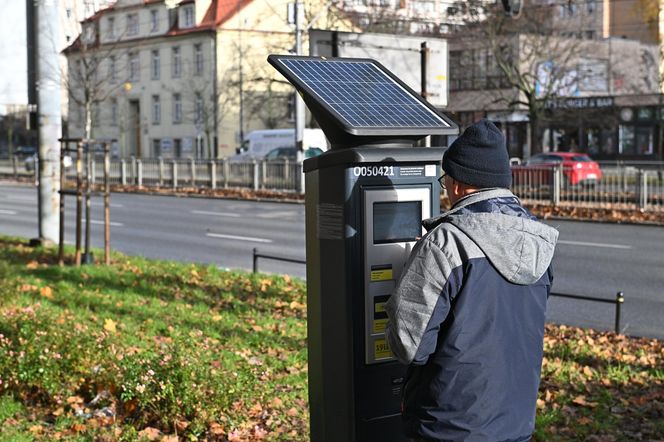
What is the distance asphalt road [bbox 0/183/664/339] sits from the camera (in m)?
10.5

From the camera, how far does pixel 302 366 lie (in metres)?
6.94

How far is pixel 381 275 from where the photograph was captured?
135 inches

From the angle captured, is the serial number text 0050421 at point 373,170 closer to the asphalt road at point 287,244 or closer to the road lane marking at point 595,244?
the asphalt road at point 287,244

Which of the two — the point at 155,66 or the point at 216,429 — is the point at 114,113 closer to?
the point at 155,66

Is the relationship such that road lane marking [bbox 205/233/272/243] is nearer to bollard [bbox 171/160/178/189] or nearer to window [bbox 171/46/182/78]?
bollard [bbox 171/160/178/189]

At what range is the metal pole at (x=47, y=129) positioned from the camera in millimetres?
13375

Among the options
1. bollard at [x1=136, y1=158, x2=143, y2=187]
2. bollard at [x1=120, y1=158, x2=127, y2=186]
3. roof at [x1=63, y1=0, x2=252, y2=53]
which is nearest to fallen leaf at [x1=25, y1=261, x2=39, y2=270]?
bollard at [x1=136, y1=158, x2=143, y2=187]

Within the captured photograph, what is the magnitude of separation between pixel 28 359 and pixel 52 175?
8.06m

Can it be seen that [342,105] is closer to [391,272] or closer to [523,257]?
[391,272]

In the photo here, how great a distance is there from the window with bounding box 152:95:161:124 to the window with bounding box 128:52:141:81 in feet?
7.96

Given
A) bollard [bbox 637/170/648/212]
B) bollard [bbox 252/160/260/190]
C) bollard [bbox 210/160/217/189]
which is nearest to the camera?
bollard [bbox 637/170/648/212]

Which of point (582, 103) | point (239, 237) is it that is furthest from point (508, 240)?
point (582, 103)

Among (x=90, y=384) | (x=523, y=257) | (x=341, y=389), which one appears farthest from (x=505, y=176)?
(x=90, y=384)

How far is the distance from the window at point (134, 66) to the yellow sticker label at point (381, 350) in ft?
132
